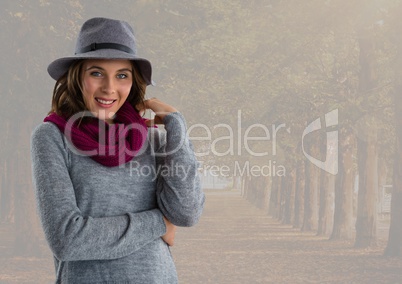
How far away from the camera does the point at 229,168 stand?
22.6 meters

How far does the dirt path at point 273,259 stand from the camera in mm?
12414

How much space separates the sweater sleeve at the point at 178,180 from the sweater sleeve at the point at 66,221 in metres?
0.11

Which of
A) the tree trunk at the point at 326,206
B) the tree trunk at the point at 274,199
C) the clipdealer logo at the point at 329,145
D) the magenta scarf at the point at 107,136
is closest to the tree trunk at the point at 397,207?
the clipdealer logo at the point at 329,145

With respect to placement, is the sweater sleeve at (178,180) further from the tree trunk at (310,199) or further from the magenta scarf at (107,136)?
the tree trunk at (310,199)

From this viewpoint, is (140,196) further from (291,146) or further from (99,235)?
(291,146)

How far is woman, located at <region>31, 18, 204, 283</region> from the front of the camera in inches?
74.4

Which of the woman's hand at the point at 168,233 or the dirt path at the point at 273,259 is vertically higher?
the woman's hand at the point at 168,233

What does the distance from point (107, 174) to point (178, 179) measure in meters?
0.24

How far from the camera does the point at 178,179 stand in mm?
2012

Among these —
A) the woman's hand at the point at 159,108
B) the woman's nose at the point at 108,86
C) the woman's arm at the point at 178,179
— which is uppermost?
the woman's nose at the point at 108,86

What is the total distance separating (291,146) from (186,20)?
16.3 ft

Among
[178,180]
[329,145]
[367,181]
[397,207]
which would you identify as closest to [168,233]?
[178,180]

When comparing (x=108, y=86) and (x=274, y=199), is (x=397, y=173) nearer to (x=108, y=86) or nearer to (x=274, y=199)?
(x=108, y=86)

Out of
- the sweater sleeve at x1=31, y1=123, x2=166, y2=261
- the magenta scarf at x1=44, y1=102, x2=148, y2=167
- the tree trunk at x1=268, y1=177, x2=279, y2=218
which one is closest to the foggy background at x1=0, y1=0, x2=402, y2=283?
the tree trunk at x1=268, y1=177, x2=279, y2=218
